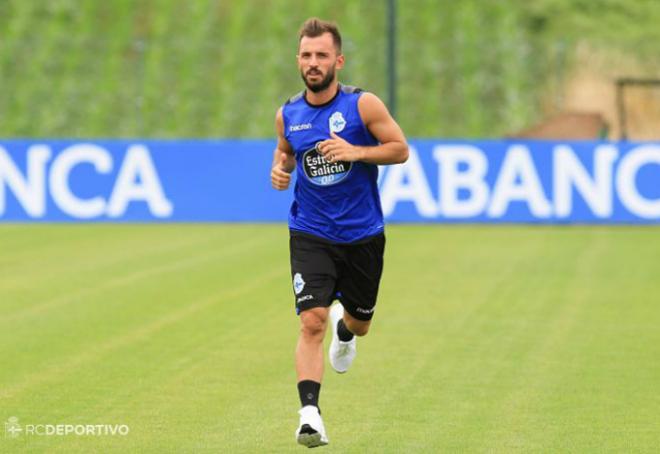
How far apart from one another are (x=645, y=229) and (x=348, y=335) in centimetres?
1558

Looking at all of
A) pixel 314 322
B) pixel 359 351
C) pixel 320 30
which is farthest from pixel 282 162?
pixel 359 351

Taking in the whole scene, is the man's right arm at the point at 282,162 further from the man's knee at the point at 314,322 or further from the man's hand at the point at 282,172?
the man's knee at the point at 314,322

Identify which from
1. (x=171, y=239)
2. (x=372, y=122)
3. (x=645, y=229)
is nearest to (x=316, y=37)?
(x=372, y=122)

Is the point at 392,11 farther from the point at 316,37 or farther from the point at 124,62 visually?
the point at 316,37

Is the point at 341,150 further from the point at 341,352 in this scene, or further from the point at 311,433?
the point at 341,352

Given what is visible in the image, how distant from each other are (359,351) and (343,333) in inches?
85.2

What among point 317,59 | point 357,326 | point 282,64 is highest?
point 282,64

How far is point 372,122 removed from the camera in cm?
868

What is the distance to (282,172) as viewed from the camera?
8.83 meters

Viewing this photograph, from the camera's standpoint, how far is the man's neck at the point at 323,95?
8.62m

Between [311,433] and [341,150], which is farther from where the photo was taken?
[341,150]

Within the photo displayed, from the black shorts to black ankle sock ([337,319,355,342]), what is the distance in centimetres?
62

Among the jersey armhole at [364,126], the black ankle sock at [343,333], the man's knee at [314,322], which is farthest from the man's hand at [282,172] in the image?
the black ankle sock at [343,333]

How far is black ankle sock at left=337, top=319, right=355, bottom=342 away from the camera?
990 centimetres
